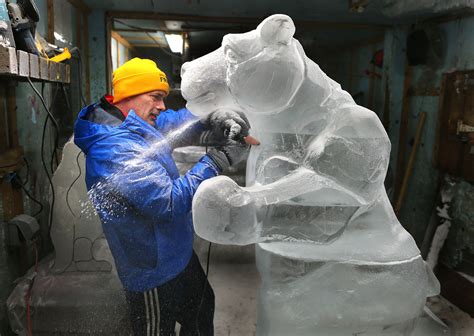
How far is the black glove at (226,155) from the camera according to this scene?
3.17 ft

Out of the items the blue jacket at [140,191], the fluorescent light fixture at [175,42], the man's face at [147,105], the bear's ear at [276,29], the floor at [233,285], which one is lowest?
the floor at [233,285]

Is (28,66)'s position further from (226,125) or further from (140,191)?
(226,125)

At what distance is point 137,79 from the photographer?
1220 millimetres

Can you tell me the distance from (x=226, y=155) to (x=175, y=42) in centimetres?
141

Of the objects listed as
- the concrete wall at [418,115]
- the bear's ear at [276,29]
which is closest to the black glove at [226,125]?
the bear's ear at [276,29]

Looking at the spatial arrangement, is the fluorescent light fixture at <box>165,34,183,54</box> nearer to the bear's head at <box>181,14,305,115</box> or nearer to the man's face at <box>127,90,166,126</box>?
the man's face at <box>127,90,166,126</box>

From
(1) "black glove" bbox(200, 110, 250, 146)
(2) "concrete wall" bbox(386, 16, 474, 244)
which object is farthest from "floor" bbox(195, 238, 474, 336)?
(2) "concrete wall" bbox(386, 16, 474, 244)

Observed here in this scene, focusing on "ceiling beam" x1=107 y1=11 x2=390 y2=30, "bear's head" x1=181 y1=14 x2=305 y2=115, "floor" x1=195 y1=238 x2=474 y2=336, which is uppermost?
"ceiling beam" x1=107 y1=11 x2=390 y2=30

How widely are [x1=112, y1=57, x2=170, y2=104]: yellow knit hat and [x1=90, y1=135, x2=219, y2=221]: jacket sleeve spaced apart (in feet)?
0.84

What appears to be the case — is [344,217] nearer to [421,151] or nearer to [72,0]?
[72,0]

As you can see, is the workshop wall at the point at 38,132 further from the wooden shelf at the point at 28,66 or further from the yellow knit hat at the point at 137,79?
the yellow knit hat at the point at 137,79

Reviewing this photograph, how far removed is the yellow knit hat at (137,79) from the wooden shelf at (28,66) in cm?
37

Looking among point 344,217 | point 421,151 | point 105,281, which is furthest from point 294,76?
point 421,151

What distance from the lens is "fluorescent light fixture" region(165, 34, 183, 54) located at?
1.90 meters
